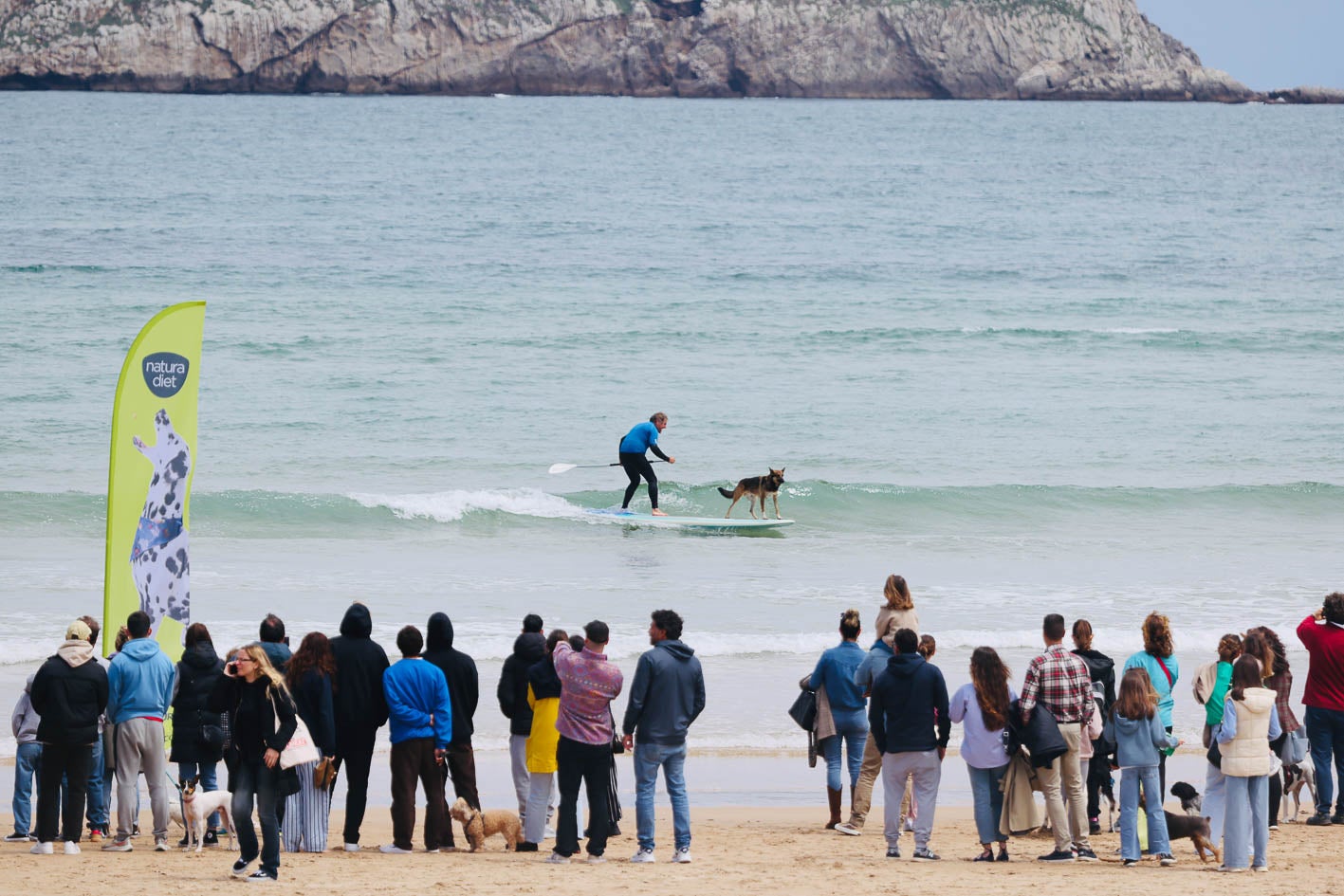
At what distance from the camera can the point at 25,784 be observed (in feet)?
27.2

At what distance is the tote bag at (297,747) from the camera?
7.06 metres

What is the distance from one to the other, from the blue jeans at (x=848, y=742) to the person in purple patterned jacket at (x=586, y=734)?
1.42 metres

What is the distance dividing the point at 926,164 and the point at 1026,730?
86.1 m

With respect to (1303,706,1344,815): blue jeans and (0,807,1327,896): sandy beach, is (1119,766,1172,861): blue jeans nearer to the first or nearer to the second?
(0,807,1327,896): sandy beach

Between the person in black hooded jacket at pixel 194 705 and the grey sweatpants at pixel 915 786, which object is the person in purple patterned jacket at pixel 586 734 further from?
the person in black hooded jacket at pixel 194 705

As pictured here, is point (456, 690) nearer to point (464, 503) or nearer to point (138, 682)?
point (138, 682)

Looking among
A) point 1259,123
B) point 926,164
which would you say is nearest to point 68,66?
point 926,164

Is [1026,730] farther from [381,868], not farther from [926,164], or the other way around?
[926,164]

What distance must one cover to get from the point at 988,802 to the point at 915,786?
15.8 inches

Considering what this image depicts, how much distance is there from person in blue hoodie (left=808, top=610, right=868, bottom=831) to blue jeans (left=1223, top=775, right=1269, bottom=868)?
75.1 inches

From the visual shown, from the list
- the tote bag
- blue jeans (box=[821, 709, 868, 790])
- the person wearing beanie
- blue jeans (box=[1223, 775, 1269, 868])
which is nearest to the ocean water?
blue jeans (box=[821, 709, 868, 790])

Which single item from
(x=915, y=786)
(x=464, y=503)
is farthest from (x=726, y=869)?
(x=464, y=503)

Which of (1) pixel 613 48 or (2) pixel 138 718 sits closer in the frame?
(2) pixel 138 718

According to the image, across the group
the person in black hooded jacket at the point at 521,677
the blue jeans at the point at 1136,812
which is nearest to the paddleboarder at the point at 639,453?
the person in black hooded jacket at the point at 521,677
